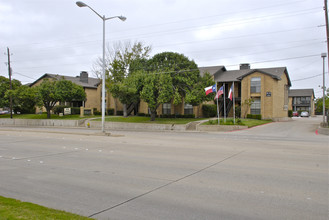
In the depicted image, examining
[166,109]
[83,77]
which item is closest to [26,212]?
[166,109]

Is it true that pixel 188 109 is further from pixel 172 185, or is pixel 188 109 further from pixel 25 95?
pixel 172 185

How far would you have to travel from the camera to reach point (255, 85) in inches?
1554

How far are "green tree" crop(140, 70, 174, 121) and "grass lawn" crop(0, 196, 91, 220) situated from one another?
950 inches

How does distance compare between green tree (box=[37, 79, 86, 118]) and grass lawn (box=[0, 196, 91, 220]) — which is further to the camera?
green tree (box=[37, 79, 86, 118])

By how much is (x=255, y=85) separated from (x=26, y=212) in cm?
3889

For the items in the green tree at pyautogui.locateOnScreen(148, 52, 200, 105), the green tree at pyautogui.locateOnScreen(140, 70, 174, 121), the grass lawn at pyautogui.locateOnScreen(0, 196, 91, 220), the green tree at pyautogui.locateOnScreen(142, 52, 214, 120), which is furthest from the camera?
the green tree at pyautogui.locateOnScreen(148, 52, 200, 105)

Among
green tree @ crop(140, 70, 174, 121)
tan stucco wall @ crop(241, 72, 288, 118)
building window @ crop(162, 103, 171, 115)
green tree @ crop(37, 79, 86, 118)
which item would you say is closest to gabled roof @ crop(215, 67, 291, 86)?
tan stucco wall @ crop(241, 72, 288, 118)

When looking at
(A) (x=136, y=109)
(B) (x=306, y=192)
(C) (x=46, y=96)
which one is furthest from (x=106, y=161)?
(A) (x=136, y=109)

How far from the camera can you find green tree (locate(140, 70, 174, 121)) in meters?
28.6

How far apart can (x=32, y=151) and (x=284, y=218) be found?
10498mm

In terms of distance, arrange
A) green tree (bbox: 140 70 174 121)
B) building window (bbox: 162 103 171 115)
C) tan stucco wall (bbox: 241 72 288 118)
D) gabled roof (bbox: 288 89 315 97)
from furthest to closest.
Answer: gabled roof (bbox: 288 89 315 97)
building window (bbox: 162 103 171 115)
tan stucco wall (bbox: 241 72 288 118)
green tree (bbox: 140 70 174 121)

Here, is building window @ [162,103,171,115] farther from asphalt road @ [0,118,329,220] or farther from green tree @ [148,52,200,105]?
asphalt road @ [0,118,329,220]

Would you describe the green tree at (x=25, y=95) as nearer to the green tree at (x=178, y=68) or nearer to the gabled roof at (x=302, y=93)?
the green tree at (x=178, y=68)

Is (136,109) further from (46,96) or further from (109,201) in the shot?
→ (109,201)
